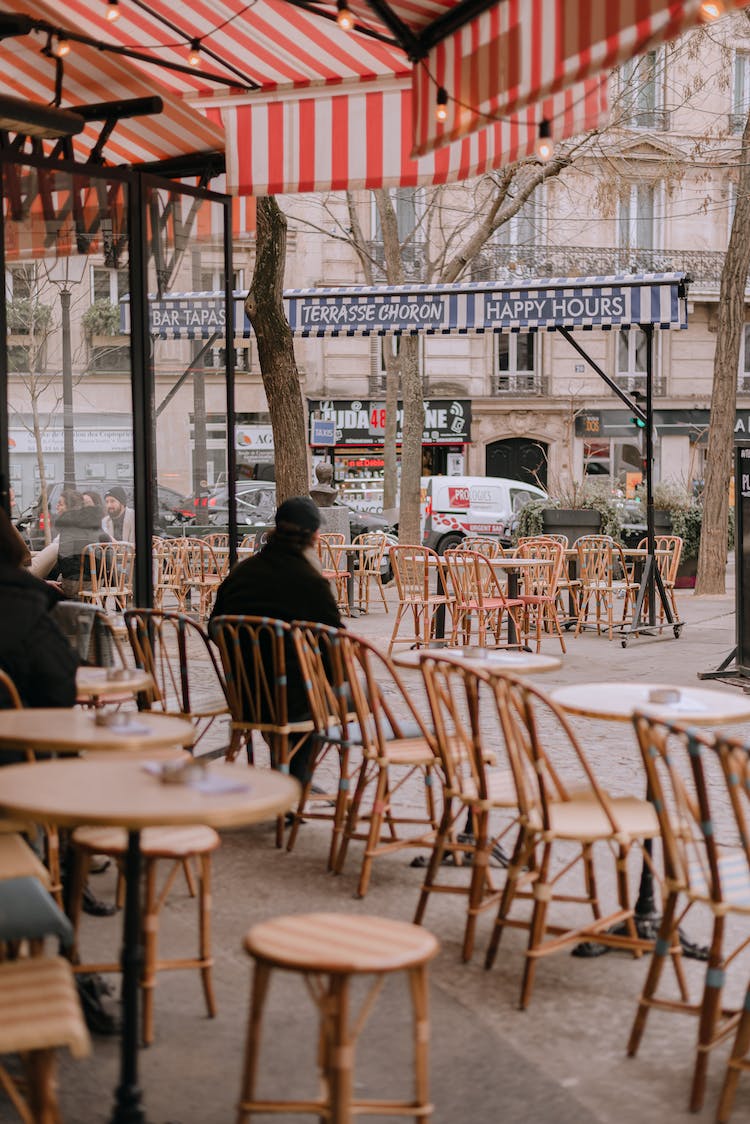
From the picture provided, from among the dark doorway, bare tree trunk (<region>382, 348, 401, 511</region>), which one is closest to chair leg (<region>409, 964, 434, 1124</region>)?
bare tree trunk (<region>382, 348, 401, 511</region>)

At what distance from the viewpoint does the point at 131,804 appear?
299cm

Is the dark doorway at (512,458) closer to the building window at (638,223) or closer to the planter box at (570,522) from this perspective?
the building window at (638,223)

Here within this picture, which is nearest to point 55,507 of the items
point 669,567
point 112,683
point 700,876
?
point 112,683

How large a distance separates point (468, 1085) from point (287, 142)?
5.43m

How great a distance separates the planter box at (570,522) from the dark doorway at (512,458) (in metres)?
22.0

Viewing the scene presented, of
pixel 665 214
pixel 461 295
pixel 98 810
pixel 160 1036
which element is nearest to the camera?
pixel 98 810

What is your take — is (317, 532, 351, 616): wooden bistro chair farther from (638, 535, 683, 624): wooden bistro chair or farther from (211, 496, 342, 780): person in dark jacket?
(211, 496, 342, 780): person in dark jacket

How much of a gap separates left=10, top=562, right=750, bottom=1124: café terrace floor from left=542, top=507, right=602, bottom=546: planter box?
1096 cm

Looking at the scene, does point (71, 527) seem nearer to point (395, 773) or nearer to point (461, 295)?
point (395, 773)

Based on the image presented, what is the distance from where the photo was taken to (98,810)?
293 cm

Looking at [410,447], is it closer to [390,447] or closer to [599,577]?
[599,577]

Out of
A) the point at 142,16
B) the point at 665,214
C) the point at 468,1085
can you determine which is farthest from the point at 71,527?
the point at 665,214

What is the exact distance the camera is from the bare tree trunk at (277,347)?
406 inches

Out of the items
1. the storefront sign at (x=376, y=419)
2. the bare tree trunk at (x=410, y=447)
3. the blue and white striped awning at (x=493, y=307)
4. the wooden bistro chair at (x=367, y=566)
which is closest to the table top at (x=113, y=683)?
the blue and white striped awning at (x=493, y=307)
